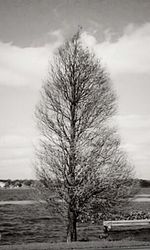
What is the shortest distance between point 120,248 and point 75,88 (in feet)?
29.5

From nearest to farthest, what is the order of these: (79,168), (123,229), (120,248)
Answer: (120,248) < (79,168) < (123,229)

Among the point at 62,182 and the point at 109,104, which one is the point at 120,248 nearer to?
the point at 62,182

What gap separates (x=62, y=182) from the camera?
65.0ft

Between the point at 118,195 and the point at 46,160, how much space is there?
4.38 metres

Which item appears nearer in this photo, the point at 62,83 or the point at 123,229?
the point at 62,83

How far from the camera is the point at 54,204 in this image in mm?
20125

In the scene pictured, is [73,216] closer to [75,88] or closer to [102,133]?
[102,133]

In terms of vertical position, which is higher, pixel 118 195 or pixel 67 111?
pixel 67 111

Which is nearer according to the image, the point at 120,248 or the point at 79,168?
the point at 120,248

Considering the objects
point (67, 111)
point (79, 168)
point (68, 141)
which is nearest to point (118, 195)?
point (79, 168)

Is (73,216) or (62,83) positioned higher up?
(62,83)

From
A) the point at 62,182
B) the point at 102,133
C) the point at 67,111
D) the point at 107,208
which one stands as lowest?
the point at 107,208

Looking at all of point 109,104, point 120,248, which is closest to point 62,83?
point 109,104

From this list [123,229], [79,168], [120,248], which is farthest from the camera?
[123,229]
